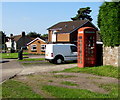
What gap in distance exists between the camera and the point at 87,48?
52.5 ft

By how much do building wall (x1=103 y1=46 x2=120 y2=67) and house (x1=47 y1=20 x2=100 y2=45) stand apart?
29919mm

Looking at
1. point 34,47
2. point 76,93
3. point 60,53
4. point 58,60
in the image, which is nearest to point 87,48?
point 60,53

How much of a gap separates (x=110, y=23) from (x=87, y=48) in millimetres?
3143

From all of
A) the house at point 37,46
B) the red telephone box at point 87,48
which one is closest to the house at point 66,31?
the house at point 37,46

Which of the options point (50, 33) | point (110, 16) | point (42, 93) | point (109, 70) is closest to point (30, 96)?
point (42, 93)

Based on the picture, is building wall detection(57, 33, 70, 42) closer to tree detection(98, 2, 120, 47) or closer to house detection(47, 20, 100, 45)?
house detection(47, 20, 100, 45)

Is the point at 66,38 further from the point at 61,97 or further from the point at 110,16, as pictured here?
the point at 61,97

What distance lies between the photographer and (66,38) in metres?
48.7

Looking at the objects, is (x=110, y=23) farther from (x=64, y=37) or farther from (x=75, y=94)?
(x=64, y=37)

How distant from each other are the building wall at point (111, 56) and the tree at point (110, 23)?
366 mm

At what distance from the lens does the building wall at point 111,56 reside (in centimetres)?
1357

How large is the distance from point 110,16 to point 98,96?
7248mm

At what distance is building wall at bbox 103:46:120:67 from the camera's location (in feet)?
44.5

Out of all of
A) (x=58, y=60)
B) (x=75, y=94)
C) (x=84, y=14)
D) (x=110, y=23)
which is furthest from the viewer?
(x=84, y=14)
